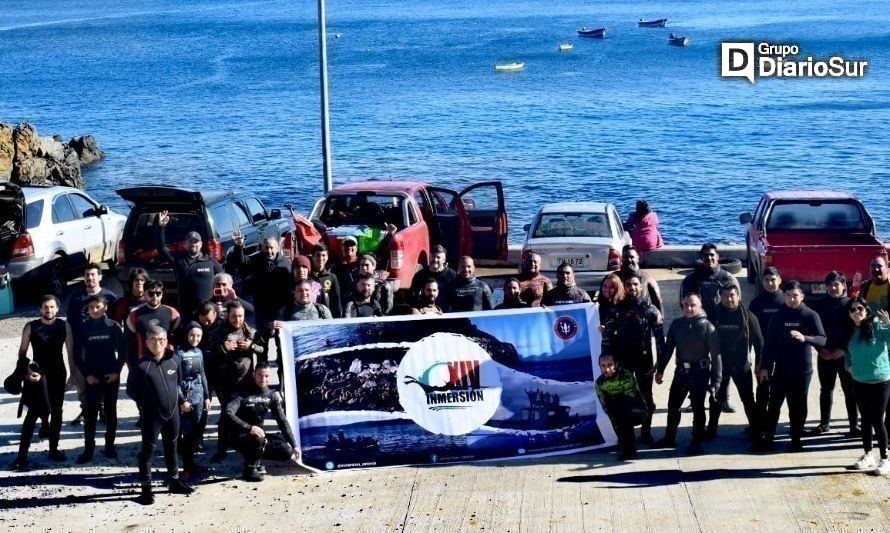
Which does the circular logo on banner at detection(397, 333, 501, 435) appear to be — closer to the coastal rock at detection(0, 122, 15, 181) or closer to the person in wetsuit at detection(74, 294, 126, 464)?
the person in wetsuit at detection(74, 294, 126, 464)

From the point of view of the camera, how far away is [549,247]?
55.5 ft

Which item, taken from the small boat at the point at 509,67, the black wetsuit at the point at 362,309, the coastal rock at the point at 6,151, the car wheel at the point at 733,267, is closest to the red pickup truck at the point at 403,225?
the car wheel at the point at 733,267

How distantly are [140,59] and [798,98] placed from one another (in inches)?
2683

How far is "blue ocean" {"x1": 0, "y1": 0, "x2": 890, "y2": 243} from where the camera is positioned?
2174 inches

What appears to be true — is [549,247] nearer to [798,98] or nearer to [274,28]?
[798,98]

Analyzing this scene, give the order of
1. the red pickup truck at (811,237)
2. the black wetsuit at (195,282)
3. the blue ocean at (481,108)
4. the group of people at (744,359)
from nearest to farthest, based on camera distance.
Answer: the group of people at (744,359), the black wetsuit at (195,282), the red pickup truck at (811,237), the blue ocean at (481,108)

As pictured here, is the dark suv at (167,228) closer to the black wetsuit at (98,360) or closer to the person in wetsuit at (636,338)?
the black wetsuit at (98,360)

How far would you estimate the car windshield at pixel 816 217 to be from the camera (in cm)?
1783

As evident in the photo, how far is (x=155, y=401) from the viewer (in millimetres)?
10461

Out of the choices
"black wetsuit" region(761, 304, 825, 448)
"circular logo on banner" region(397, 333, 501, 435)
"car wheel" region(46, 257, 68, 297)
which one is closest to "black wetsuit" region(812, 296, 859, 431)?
"black wetsuit" region(761, 304, 825, 448)

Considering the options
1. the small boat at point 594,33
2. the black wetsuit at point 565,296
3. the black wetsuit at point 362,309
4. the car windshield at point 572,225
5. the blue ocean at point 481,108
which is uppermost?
the small boat at point 594,33

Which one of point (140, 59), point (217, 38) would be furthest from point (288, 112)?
point (217, 38)

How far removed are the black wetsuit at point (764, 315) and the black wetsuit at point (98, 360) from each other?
19.6 feet

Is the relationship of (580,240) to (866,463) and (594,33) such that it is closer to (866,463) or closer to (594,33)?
(866,463)
